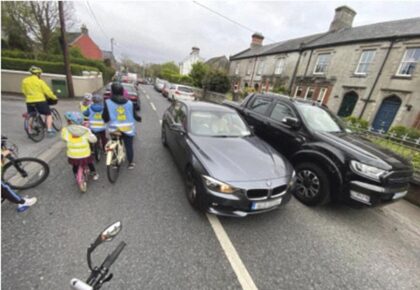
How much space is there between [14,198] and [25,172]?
0.88m

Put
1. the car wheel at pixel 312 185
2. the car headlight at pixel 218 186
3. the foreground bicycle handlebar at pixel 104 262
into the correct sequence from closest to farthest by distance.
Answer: the foreground bicycle handlebar at pixel 104 262
the car headlight at pixel 218 186
the car wheel at pixel 312 185

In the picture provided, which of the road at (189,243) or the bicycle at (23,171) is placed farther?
the bicycle at (23,171)

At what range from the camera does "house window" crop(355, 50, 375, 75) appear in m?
13.3

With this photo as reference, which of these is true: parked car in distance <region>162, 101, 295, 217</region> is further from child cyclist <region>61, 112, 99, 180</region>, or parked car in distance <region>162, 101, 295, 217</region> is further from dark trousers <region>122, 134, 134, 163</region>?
child cyclist <region>61, 112, 99, 180</region>

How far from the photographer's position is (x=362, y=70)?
1383 cm

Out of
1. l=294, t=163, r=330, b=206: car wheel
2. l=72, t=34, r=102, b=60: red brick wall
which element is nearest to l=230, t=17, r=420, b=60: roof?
l=294, t=163, r=330, b=206: car wheel

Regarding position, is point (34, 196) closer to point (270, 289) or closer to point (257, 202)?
point (257, 202)

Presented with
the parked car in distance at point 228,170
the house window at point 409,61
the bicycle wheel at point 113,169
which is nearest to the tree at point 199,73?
the house window at point 409,61

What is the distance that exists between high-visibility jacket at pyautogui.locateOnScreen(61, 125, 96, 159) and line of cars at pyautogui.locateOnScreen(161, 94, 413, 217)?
5.12 ft

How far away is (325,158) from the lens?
3338 mm

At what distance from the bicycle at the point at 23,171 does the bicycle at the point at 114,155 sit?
3.30ft

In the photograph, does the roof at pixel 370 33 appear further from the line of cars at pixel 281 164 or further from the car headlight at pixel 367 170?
the car headlight at pixel 367 170

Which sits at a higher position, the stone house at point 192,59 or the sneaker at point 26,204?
the stone house at point 192,59

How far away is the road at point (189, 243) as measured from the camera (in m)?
1.94
